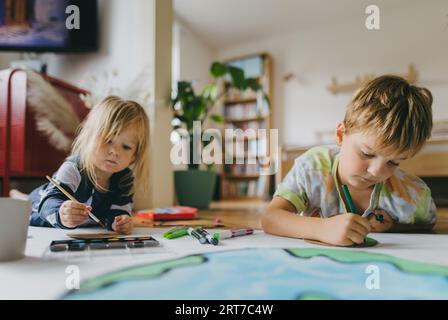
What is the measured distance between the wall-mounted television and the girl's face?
0.77m

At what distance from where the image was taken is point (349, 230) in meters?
0.54

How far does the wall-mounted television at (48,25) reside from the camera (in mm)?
1298

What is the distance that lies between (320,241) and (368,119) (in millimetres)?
218

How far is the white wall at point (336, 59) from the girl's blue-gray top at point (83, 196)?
0.70m

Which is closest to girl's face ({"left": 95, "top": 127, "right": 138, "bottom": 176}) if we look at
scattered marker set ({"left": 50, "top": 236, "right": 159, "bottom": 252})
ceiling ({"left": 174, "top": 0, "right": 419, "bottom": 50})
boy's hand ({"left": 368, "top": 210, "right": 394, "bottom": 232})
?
scattered marker set ({"left": 50, "top": 236, "right": 159, "bottom": 252})

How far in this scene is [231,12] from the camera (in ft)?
7.26

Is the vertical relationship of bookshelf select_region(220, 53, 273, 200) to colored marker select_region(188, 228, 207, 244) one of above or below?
above

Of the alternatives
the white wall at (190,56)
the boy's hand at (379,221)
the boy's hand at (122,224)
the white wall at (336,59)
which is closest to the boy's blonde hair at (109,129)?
the boy's hand at (122,224)

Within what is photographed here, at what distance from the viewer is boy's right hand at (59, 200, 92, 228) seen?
63 cm

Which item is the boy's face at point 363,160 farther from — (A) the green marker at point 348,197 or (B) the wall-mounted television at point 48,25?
(B) the wall-mounted television at point 48,25

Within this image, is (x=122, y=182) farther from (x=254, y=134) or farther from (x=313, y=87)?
(x=313, y=87)

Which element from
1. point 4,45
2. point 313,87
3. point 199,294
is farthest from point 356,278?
point 313,87

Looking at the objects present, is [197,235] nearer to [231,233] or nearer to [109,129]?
[231,233]

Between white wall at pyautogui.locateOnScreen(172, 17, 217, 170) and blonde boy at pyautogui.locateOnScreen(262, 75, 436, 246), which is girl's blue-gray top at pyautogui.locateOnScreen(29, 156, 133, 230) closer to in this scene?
blonde boy at pyautogui.locateOnScreen(262, 75, 436, 246)
